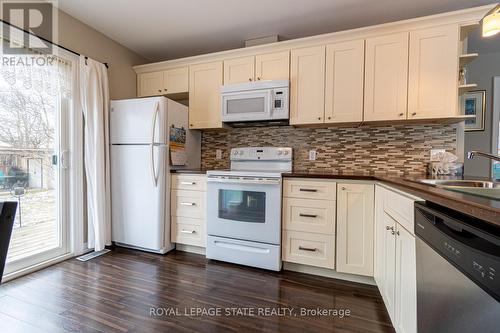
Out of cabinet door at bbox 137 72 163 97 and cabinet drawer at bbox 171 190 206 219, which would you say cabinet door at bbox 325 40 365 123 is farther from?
cabinet door at bbox 137 72 163 97

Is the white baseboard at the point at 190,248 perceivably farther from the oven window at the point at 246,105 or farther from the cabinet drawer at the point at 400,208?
the cabinet drawer at the point at 400,208

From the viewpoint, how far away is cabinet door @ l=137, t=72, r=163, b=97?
10.2 feet

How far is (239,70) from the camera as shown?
8.95 ft

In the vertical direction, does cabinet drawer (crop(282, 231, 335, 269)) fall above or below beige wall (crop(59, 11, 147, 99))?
below

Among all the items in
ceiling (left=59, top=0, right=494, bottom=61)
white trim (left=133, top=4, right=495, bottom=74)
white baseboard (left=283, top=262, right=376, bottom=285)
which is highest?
ceiling (left=59, top=0, right=494, bottom=61)

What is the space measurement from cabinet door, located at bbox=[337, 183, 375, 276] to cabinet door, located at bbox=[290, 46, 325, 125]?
810 mm

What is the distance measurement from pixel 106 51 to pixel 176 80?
0.81 meters

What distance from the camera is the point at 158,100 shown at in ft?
8.30

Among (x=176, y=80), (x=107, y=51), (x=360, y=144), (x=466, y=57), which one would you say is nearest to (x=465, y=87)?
(x=466, y=57)

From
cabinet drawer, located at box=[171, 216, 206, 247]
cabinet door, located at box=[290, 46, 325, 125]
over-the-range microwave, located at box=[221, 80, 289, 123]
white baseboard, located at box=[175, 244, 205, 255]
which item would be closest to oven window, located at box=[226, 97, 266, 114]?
over-the-range microwave, located at box=[221, 80, 289, 123]

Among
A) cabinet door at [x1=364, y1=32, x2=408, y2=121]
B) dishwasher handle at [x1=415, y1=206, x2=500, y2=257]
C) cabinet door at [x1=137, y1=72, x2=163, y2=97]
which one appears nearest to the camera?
dishwasher handle at [x1=415, y1=206, x2=500, y2=257]

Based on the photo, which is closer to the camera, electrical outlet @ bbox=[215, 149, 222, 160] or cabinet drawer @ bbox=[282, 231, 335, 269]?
cabinet drawer @ bbox=[282, 231, 335, 269]

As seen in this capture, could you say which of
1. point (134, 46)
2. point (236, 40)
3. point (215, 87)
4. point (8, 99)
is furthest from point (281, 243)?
point (134, 46)

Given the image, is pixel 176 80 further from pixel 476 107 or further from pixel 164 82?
pixel 476 107
